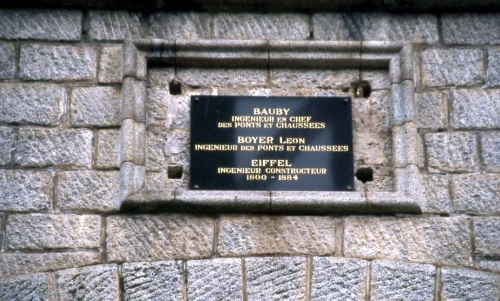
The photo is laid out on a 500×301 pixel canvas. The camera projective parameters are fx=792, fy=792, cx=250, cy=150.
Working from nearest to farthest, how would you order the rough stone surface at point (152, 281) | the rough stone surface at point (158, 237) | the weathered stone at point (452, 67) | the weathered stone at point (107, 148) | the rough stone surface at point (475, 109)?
the rough stone surface at point (152, 281)
the rough stone surface at point (158, 237)
the weathered stone at point (107, 148)
the rough stone surface at point (475, 109)
the weathered stone at point (452, 67)

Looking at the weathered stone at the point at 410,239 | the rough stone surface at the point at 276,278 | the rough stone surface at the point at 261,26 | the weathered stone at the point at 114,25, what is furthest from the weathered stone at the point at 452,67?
the weathered stone at the point at 114,25

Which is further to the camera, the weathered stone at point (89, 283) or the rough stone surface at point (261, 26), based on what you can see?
the rough stone surface at point (261, 26)

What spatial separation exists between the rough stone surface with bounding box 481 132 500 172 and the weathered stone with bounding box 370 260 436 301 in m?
0.72

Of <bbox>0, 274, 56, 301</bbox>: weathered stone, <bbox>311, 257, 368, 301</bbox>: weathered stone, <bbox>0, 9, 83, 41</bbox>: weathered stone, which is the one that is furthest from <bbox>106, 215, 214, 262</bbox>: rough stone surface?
<bbox>0, 9, 83, 41</bbox>: weathered stone

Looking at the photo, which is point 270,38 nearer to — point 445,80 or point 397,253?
point 445,80

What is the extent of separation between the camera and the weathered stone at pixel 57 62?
4.68 m

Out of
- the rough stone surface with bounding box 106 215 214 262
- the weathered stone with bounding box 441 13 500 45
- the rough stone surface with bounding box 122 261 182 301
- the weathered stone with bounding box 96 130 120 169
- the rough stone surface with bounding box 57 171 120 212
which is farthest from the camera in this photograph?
the weathered stone with bounding box 441 13 500 45

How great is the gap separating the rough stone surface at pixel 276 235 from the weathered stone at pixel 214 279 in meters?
0.08

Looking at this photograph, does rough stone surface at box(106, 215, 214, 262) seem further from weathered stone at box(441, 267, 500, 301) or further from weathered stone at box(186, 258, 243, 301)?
weathered stone at box(441, 267, 500, 301)

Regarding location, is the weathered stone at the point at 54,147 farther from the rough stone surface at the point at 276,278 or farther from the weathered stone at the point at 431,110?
the weathered stone at the point at 431,110

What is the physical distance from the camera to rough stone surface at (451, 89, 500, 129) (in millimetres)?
4625

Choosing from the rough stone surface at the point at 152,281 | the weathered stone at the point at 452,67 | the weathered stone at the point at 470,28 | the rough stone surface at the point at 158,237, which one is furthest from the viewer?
the weathered stone at the point at 470,28

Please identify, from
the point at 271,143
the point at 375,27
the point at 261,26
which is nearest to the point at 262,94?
the point at 271,143

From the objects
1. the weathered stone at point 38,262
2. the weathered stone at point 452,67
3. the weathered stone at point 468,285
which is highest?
the weathered stone at point 452,67
